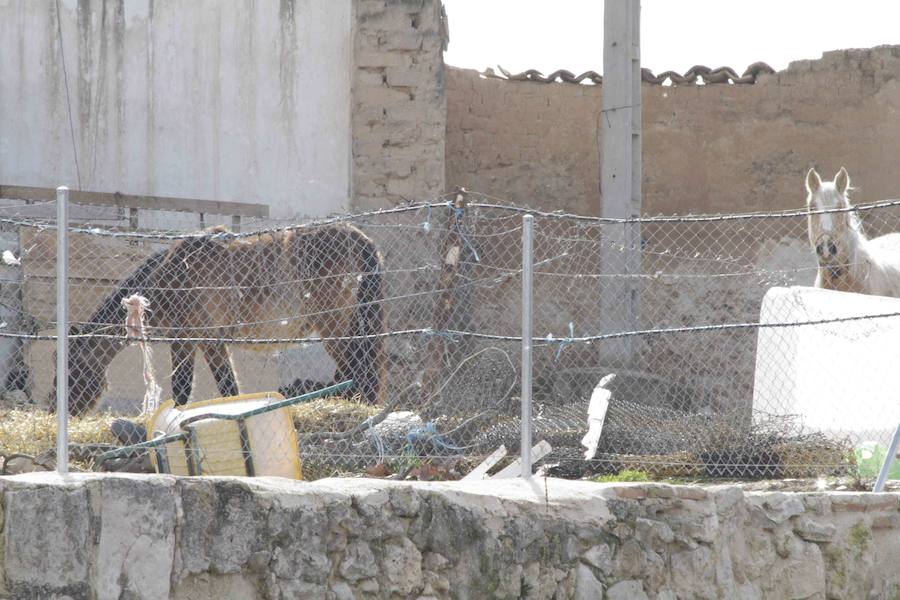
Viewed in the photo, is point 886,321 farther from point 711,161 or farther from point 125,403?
point 711,161

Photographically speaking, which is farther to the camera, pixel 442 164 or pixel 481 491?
pixel 442 164

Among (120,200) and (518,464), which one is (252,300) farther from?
(518,464)

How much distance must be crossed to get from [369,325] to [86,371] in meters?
2.02

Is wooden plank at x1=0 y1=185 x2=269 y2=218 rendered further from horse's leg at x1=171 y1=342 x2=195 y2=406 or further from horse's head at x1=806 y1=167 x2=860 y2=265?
horse's head at x1=806 y1=167 x2=860 y2=265

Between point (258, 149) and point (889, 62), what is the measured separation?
268 inches

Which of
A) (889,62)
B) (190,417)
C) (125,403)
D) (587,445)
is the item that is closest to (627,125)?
(889,62)

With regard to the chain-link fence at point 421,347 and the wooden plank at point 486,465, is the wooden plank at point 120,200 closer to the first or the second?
the chain-link fence at point 421,347

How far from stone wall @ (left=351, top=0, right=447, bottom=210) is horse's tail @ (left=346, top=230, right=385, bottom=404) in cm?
308

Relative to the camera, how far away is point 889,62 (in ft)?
47.9

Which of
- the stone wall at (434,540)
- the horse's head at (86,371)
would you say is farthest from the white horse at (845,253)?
the horse's head at (86,371)

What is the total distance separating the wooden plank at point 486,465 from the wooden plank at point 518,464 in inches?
4.3

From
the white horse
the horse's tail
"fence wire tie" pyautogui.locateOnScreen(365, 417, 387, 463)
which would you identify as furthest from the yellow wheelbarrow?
the white horse

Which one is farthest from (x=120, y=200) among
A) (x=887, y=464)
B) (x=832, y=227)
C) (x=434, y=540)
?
(x=887, y=464)

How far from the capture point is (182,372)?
33.0ft
